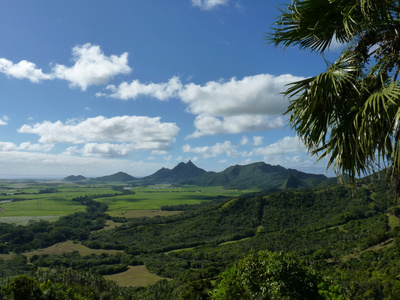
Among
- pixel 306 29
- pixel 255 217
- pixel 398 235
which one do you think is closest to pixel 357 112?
pixel 306 29

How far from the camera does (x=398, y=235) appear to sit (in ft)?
319

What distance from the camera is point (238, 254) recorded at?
111875 millimetres

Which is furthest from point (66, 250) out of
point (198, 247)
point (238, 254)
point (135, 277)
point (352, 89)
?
point (352, 89)

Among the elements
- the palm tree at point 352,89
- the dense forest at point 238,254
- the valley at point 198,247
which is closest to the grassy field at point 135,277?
the valley at point 198,247

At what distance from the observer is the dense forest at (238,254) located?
15.5m

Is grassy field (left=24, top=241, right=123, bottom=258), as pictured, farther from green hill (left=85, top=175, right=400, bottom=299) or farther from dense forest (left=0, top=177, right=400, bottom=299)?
dense forest (left=0, top=177, right=400, bottom=299)

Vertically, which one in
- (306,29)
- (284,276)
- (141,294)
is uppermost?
(306,29)

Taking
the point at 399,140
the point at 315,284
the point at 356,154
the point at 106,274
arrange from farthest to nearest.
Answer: the point at 106,274 < the point at 315,284 < the point at 356,154 < the point at 399,140

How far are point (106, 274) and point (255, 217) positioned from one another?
11179 cm

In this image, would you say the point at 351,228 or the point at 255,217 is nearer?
the point at 351,228

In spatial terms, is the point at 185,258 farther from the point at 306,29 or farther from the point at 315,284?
the point at 306,29

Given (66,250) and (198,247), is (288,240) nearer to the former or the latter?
(198,247)

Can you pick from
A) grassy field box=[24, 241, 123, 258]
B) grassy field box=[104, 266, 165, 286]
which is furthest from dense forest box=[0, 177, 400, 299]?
grassy field box=[24, 241, 123, 258]

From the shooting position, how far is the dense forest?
1550 centimetres
